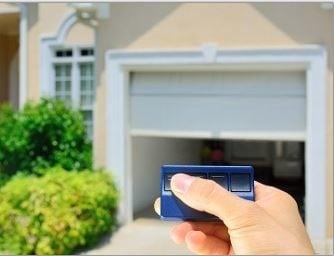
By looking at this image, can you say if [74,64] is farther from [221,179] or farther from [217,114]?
[221,179]

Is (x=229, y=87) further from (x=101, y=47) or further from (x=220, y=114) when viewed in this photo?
(x=101, y=47)

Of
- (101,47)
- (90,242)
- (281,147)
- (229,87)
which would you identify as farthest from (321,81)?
(281,147)

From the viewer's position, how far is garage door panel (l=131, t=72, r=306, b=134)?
5285 millimetres

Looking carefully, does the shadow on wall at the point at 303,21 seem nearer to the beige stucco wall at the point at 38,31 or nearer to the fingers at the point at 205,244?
the beige stucco wall at the point at 38,31

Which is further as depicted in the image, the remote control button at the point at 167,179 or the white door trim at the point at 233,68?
the white door trim at the point at 233,68

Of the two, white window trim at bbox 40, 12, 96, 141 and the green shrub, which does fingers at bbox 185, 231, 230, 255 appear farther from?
white window trim at bbox 40, 12, 96, 141

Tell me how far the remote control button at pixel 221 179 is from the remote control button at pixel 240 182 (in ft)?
0.07

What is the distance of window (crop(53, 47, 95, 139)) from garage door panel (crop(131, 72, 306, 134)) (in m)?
0.60

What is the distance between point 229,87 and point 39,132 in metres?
2.45

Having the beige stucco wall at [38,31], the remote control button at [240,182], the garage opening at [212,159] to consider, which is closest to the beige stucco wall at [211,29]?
the beige stucco wall at [38,31]

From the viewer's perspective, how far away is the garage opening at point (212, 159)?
621cm

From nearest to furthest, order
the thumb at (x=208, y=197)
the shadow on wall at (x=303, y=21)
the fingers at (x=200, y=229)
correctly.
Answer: the thumb at (x=208, y=197), the fingers at (x=200, y=229), the shadow on wall at (x=303, y=21)

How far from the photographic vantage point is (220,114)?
5562 millimetres

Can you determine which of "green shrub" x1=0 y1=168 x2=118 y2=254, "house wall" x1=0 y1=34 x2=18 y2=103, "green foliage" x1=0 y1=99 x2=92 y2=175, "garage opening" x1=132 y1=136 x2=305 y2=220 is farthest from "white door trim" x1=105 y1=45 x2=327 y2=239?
"house wall" x1=0 y1=34 x2=18 y2=103
